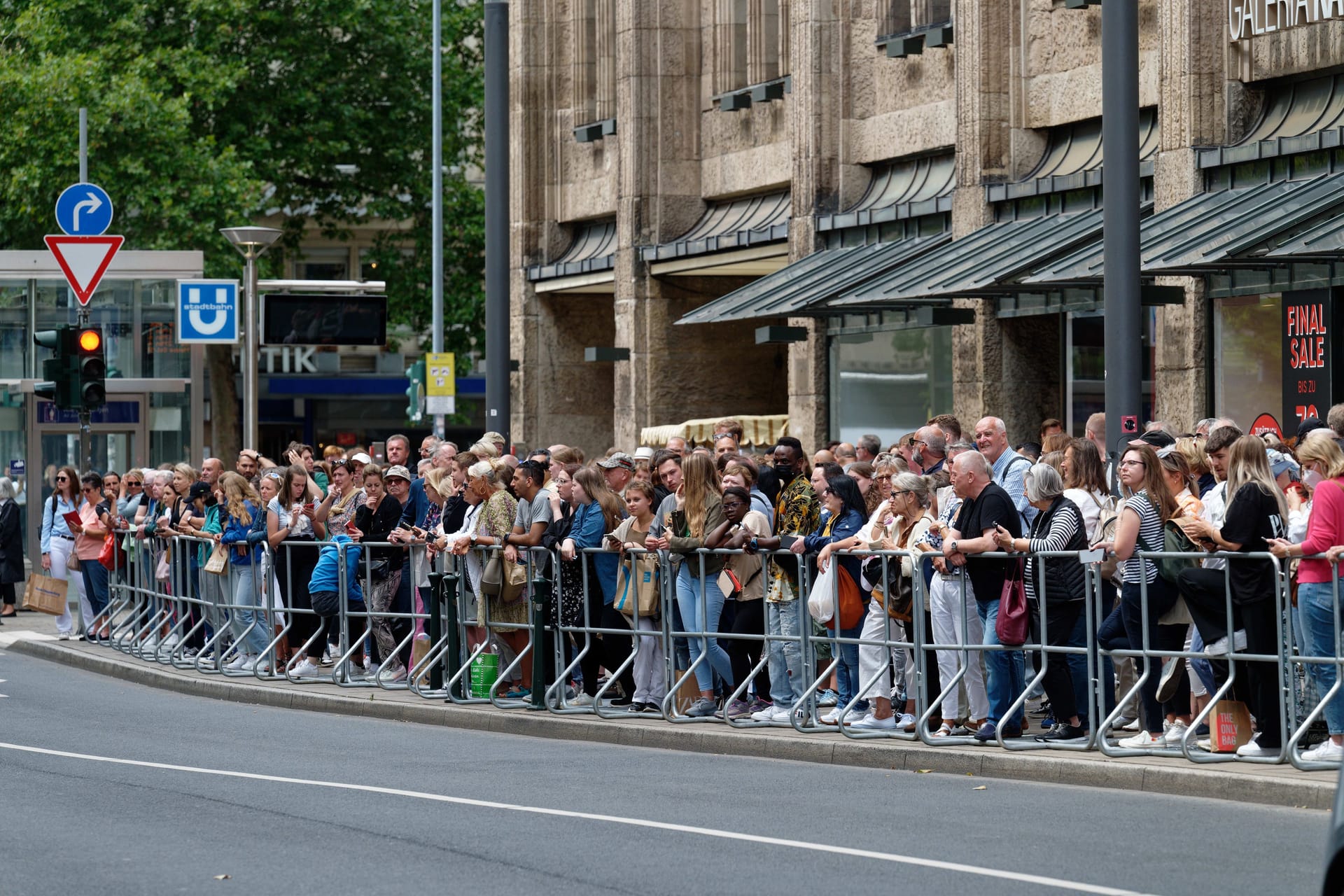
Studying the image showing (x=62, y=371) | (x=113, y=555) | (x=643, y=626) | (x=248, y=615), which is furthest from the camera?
(x=62, y=371)

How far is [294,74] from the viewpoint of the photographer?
42344 millimetres

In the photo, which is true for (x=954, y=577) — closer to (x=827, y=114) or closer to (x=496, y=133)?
(x=496, y=133)

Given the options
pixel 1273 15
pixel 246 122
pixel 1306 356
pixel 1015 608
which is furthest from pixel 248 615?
pixel 246 122

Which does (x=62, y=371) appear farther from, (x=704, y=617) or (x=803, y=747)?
(x=803, y=747)

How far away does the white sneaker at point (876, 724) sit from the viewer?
1245 cm

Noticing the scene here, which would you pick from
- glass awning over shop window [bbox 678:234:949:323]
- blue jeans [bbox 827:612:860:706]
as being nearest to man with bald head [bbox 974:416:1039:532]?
blue jeans [bbox 827:612:860:706]

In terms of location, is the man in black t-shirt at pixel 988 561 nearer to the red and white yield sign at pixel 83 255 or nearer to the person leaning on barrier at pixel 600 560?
the person leaning on barrier at pixel 600 560

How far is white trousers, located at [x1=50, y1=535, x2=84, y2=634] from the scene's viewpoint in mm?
22000

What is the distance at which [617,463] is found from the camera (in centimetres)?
1475

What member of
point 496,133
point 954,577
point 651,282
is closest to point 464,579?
point 954,577

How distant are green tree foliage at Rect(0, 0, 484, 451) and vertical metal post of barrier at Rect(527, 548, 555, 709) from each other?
26.4 metres

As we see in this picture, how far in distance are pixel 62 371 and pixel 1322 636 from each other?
14.2 metres

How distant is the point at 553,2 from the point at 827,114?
8.24 metres

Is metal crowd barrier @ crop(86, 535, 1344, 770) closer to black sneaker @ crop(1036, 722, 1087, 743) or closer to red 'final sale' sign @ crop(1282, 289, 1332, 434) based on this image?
black sneaker @ crop(1036, 722, 1087, 743)
